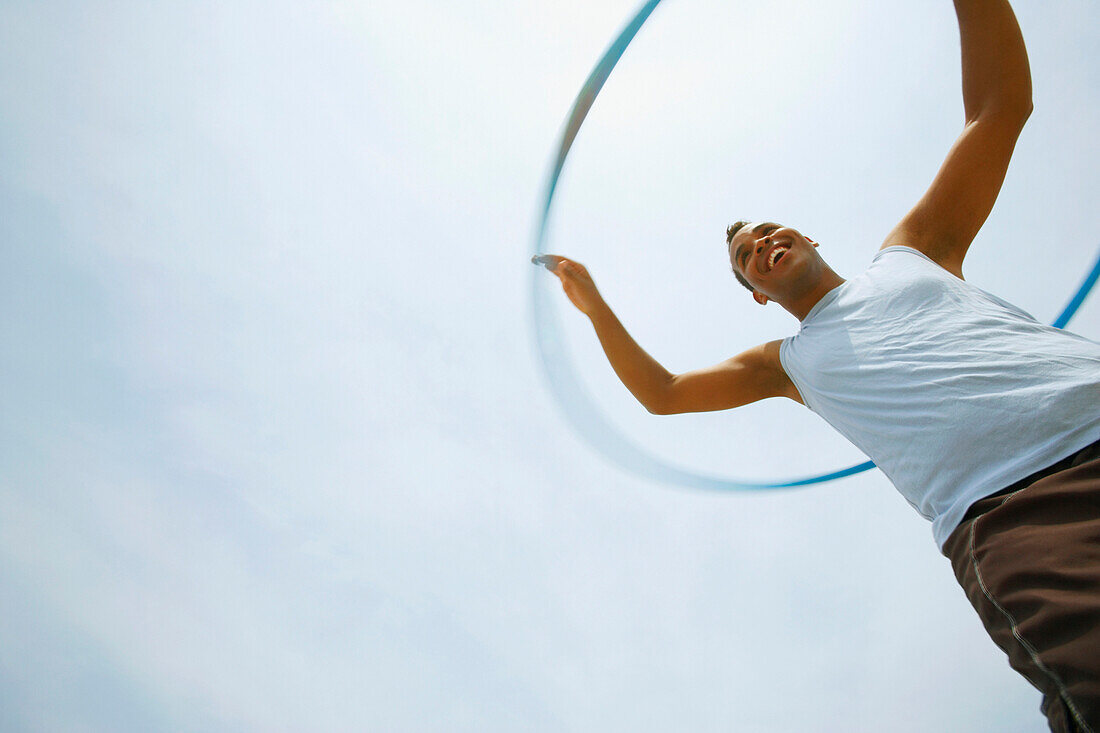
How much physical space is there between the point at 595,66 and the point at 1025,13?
2.73 m

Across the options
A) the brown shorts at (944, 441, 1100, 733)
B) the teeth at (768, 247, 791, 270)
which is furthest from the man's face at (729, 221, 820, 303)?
the brown shorts at (944, 441, 1100, 733)

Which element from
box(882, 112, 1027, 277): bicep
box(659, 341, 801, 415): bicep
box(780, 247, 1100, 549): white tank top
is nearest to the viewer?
box(780, 247, 1100, 549): white tank top

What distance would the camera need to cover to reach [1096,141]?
3.90 m

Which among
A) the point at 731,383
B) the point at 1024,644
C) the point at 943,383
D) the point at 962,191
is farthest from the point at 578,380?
the point at 1024,644

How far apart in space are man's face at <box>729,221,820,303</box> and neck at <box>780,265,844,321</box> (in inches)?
1.8

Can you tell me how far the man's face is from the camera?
2.11 metres

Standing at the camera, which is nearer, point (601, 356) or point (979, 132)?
point (979, 132)

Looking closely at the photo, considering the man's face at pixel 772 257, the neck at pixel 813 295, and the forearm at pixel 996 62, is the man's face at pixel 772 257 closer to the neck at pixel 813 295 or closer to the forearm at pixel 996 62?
the neck at pixel 813 295

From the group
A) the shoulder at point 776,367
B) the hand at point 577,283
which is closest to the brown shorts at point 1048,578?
the shoulder at point 776,367

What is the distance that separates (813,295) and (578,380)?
1.64m

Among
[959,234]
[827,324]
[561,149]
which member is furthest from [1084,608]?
[561,149]

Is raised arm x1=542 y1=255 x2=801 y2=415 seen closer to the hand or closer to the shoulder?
the shoulder

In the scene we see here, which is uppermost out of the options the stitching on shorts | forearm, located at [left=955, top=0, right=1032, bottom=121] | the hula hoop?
forearm, located at [left=955, top=0, right=1032, bottom=121]

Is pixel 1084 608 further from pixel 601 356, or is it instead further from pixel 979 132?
pixel 601 356
